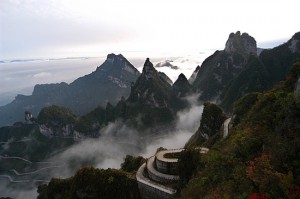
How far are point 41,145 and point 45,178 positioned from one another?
1947 inches

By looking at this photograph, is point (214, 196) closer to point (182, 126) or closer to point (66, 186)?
point (66, 186)

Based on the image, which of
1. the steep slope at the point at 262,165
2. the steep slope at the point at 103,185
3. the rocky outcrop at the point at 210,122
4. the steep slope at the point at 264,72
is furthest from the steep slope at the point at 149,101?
the steep slope at the point at 262,165

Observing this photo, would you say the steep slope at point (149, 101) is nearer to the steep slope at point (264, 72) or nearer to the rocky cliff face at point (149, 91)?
the rocky cliff face at point (149, 91)

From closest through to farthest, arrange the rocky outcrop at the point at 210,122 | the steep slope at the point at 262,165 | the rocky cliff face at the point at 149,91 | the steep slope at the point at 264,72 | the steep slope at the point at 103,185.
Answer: the steep slope at the point at 262,165 < the steep slope at the point at 103,185 < the rocky outcrop at the point at 210,122 < the steep slope at the point at 264,72 < the rocky cliff face at the point at 149,91

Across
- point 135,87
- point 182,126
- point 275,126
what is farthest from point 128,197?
point 135,87

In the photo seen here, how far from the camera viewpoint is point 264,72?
15212 cm

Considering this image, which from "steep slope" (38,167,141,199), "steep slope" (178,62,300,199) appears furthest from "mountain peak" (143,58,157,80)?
"steep slope" (178,62,300,199)

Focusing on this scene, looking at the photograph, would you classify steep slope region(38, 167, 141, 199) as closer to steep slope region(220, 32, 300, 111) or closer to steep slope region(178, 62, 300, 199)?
steep slope region(178, 62, 300, 199)

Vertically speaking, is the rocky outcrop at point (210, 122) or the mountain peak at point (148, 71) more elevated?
the rocky outcrop at point (210, 122)

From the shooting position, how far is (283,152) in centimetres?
2002

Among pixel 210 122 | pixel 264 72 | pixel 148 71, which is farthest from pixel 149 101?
pixel 210 122

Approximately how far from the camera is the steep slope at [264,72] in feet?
477

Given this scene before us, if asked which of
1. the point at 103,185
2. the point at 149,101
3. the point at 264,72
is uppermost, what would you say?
the point at 103,185

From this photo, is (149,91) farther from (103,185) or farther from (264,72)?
(103,185)
